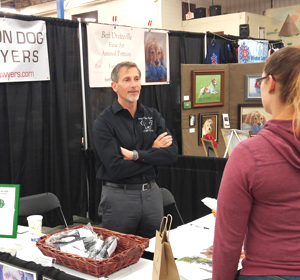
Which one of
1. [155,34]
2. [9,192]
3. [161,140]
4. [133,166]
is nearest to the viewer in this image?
[9,192]

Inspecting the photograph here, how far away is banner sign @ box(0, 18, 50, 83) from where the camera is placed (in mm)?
3539

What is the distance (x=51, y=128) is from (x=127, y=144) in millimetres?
1626

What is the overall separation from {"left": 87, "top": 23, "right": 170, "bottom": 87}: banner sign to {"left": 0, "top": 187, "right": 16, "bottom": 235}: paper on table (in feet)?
7.88

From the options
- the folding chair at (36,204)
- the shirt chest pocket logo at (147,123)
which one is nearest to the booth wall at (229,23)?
the shirt chest pocket logo at (147,123)

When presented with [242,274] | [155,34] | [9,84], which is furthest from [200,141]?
[242,274]

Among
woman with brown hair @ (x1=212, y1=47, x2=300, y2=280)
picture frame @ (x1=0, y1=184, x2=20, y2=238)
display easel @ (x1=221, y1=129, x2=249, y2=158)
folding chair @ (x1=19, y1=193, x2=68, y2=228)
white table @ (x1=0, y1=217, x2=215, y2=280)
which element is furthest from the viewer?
display easel @ (x1=221, y1=129, x2=249, y2=158)

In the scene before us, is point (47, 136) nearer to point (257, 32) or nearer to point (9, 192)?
point (9, 192)

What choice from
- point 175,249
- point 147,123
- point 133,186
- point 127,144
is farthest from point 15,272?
point 147,123

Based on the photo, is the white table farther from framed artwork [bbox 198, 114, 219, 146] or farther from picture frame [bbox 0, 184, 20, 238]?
framed artwork [bbox 198, 114, 219, 146]

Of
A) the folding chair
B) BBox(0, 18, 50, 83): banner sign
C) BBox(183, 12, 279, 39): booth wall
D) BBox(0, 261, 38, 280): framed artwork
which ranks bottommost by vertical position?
the folding chair

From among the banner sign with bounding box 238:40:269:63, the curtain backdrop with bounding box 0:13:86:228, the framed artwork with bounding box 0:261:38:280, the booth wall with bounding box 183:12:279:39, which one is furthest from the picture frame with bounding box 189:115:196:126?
the framed artwork with bounding box 0:261:38:280

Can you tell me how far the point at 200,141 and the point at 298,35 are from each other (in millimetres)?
4839

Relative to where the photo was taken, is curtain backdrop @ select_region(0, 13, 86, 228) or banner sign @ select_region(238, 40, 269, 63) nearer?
curtain backdrop @ select_region(0, 13, 86, 228)

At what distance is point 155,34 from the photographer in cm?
492
